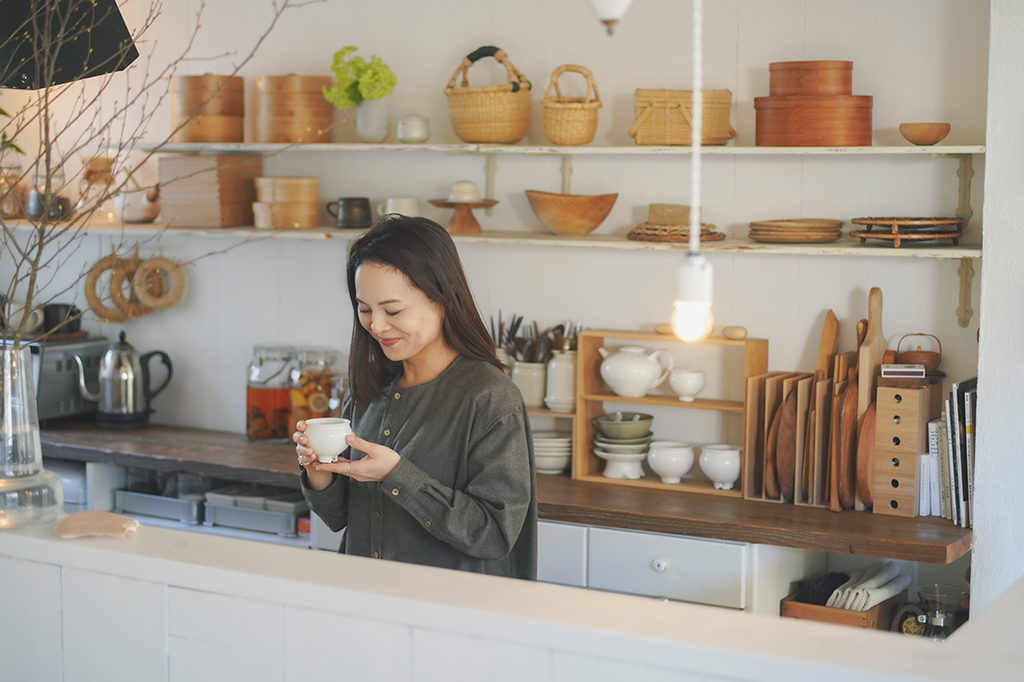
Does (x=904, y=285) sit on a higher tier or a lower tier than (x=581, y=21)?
lower

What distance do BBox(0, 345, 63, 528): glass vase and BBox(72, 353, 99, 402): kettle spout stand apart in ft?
7.83

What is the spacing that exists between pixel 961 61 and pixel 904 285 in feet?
2.01

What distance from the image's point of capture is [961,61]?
2.97m

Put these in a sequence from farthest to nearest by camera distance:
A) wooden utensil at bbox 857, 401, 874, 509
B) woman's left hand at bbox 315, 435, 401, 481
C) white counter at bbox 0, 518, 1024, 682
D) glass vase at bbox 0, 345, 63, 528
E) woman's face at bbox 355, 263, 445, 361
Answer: wooden utensil at bbox 857, 401, 874, 509
woman's face at bbox 355, 263, 445, 361
woman's left hand at bbox 315, 435, 401, 481
glass vase at bbox 0, 345, 63, 528
white counter at bbox 0, 518, 1024, 682

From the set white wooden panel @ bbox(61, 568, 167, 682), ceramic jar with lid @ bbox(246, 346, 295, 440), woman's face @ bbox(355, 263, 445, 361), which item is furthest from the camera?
ceramic jar with lid @ bbox(246, 346, 295, 440)

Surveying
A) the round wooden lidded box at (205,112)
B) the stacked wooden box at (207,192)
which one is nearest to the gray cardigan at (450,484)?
the stacked wooden box at (207,192)

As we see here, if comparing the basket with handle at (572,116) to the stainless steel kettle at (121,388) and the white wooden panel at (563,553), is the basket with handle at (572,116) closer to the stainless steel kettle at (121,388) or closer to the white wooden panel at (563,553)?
the white wooden panel at (563,553)

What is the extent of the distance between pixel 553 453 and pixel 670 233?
2.48 ft

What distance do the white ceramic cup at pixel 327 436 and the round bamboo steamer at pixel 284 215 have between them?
2013mm

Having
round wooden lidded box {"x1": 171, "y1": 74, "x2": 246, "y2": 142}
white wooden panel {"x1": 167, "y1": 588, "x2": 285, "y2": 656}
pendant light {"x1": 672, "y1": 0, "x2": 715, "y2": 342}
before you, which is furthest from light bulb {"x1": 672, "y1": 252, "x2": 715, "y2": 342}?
round wooden lidded box {"x1": 171, "y1": 74, "x2": 246, "y2": 142}

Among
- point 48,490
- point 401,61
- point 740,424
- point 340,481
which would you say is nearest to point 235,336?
point 401,61

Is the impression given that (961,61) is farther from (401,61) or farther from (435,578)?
(435,578)

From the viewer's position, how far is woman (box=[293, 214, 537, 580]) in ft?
6.13

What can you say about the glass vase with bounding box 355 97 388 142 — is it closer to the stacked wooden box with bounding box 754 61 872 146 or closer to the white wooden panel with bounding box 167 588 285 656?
the stacked wooden box with bounding box 754 61 872 146
